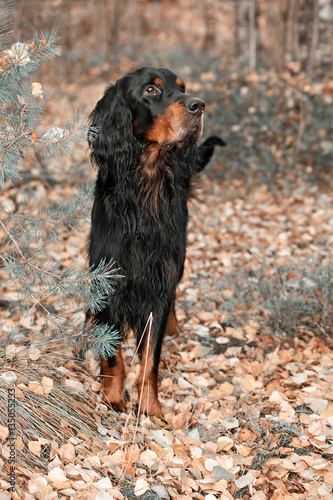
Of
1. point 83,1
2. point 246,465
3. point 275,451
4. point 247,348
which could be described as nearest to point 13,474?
point 246,465

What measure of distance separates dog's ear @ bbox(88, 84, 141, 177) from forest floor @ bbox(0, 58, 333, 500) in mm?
585

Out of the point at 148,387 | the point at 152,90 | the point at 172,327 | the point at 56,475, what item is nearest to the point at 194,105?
the point at 152,90

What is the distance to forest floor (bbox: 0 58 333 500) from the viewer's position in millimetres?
2033

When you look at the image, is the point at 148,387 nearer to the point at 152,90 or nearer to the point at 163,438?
the point at 163,438

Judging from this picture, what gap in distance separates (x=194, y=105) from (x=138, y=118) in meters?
0.32

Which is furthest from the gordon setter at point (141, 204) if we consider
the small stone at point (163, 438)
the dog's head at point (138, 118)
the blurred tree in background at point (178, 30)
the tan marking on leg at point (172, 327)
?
the blurred tree in background at point (178, 30)

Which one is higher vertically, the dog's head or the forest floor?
the dog's head

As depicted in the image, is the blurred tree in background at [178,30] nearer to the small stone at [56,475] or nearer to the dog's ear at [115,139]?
the dog's ear at [115,139]

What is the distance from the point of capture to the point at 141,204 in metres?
2.44

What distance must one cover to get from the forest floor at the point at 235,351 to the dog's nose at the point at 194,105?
3.39 feet

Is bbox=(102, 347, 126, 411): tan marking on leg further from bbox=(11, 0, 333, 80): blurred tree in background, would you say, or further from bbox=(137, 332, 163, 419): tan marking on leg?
bbox=(11, 0, 333, 80): blurred tree in background

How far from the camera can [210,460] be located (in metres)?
2.13

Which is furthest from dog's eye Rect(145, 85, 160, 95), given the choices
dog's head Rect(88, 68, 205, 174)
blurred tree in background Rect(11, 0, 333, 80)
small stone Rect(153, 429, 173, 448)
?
blurred tree in background Rect(11, 0, 333, 80)

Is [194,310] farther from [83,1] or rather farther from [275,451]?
[83,1]
